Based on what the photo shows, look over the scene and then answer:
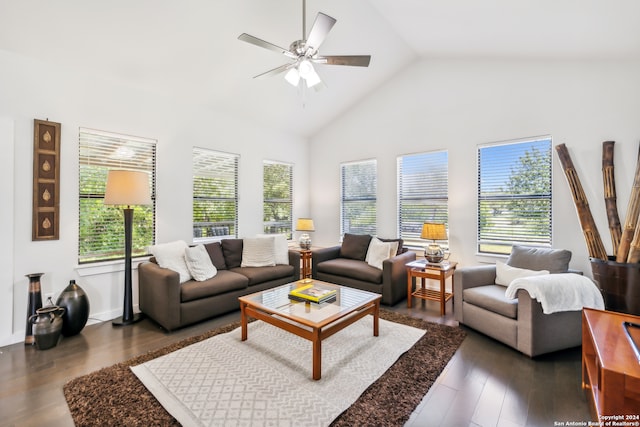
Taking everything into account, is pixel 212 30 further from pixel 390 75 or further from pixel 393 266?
pixel 393 266

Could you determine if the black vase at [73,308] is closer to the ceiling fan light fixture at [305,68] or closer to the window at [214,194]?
the window at [214,194]

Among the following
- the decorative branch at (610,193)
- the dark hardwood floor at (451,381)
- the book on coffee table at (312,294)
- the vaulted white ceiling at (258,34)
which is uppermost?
the vaulted white ceiling at (258,34)

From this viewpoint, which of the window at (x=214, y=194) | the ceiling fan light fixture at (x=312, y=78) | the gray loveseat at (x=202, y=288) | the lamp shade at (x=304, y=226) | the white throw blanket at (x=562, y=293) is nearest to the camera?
the white throw blanket at (x=562, y=293)

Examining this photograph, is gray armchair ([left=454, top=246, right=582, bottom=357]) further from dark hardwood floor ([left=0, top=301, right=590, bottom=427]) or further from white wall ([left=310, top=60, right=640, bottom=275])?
white wall ([left=310, top=60, right=640, bottom=275])

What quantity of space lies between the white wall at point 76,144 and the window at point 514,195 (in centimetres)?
387

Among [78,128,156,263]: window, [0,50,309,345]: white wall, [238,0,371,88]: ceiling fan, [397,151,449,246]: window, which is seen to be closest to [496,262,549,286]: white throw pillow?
[397,151,449,246]: window

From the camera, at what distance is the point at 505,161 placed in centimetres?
391

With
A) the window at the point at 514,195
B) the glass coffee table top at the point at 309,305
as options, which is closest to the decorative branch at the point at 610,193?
the window at the point at 514,195

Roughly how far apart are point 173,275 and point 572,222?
4589 mm

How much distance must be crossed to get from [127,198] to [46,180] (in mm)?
761

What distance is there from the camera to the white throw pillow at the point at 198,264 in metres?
3.40

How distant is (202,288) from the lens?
3.23 metres

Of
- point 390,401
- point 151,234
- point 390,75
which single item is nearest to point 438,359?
point 390,401

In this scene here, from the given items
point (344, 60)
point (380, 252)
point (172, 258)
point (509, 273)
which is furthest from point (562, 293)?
point (172, 258)
